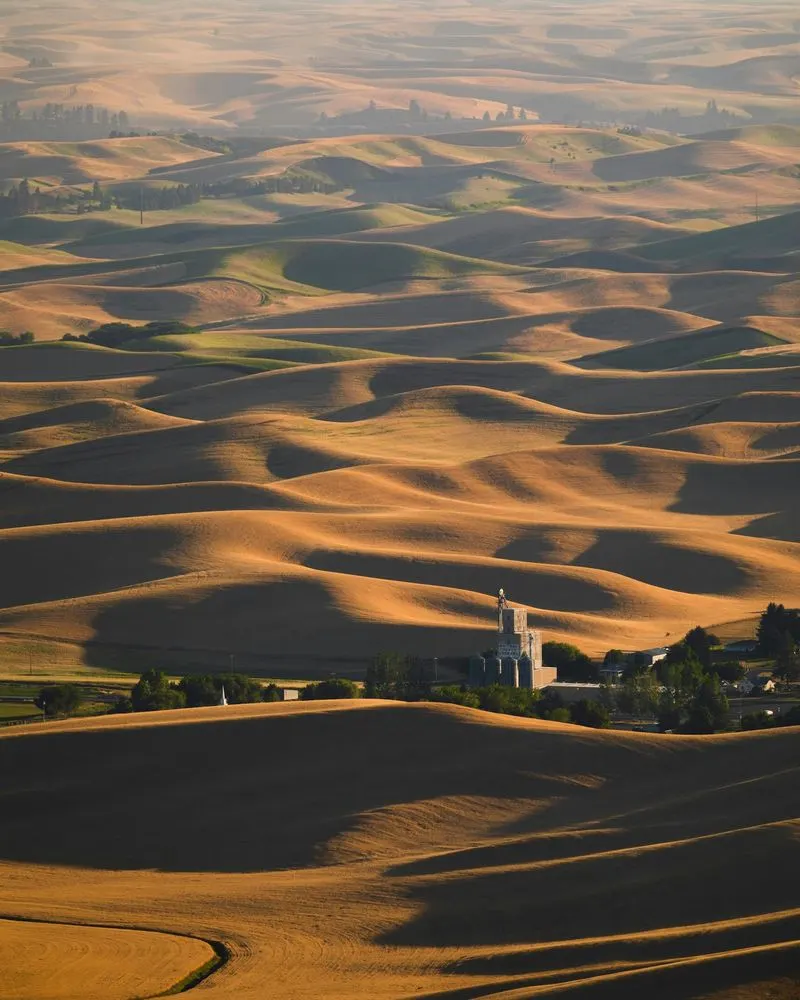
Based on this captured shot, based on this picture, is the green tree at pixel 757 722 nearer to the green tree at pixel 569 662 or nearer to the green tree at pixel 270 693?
the green tree at pixel 569 662

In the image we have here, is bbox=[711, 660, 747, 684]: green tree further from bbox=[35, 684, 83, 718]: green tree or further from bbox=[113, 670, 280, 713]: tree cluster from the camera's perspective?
bbox=[35, 684, 83, 718]: green tree

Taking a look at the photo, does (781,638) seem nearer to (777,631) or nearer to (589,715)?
(777,631)

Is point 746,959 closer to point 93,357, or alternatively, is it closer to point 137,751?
point 137,751

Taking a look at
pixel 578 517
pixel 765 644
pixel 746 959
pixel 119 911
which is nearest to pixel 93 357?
pixel 578 517

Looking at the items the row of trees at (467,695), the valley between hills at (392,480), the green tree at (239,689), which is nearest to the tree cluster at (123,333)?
the valley between hills at (392,480)

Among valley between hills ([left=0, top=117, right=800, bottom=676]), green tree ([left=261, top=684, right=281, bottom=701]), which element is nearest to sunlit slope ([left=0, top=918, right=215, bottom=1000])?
→ green tree ([left=261, top=684, right=281, bottom=701])

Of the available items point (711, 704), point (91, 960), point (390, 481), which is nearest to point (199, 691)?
point (711, 704)
